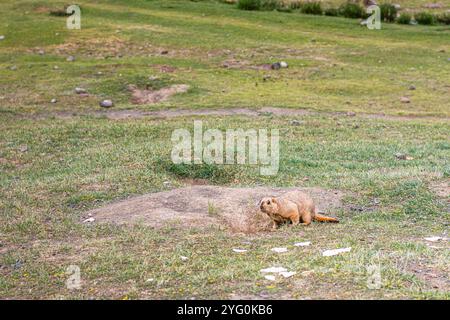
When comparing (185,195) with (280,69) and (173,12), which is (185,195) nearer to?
(280,69)

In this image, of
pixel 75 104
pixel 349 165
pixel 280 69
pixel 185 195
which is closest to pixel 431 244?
pixel 185 195

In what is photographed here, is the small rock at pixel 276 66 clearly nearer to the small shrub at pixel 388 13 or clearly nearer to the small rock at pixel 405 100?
the small rock at pixel 405 100

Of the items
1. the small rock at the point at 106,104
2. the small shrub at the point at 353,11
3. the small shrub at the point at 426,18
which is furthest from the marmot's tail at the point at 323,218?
the small shrub at the point at 353,11

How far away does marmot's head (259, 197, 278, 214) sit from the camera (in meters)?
7.84

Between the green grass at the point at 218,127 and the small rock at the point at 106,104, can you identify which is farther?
the small rock at the point at 106,104

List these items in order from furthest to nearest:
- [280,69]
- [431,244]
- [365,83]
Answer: [280,69], [365,83], [431,244]

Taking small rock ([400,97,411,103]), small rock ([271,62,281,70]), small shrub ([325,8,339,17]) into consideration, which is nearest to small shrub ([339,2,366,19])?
small shrub ([325,8,339,17])

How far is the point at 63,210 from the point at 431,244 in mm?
4456

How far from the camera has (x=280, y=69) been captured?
20.6 meters

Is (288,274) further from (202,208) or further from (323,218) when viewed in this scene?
(202,208)

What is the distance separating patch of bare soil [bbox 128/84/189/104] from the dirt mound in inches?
343

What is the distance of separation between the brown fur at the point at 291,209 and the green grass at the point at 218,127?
8.9 inches

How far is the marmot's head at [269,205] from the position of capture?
25.7 ft

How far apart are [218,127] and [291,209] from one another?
6.23m
